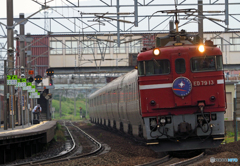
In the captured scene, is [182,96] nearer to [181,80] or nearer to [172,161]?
[181,80]

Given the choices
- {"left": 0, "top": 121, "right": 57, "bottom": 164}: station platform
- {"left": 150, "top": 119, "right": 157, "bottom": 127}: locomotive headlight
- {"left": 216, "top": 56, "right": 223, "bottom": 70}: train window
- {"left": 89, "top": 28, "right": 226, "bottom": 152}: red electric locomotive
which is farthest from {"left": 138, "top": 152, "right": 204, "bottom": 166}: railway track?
{"left": 0, "top": 121, "right": 57, "bottom": 164}: station platform

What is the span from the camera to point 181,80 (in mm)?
12945

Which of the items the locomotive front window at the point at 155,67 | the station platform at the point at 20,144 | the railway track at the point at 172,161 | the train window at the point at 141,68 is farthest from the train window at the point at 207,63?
the station platform at the point at 20,144

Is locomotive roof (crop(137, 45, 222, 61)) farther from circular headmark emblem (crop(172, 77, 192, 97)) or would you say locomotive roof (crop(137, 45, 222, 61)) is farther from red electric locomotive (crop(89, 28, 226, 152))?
circular headmark emblem (crop(172, 77, 192, 97))

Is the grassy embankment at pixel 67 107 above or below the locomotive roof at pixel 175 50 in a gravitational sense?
below

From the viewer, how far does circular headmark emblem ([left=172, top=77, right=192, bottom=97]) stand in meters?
12.8

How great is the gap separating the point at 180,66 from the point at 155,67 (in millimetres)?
777

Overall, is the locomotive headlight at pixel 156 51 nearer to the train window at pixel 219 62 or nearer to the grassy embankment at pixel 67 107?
the train window at pixel 219 62

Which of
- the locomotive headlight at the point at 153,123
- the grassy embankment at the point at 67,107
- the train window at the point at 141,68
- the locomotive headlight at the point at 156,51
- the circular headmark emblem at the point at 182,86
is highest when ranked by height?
the locomotive headlight at the point at 156,51

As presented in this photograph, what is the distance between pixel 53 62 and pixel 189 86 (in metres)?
47.3

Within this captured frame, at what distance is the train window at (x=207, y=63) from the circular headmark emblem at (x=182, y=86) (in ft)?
1.55

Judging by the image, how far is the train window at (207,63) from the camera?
42.9 ft

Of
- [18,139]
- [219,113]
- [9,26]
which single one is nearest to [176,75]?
→ [219,113]

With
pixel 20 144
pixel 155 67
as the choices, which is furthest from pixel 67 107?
pixel 155 67
